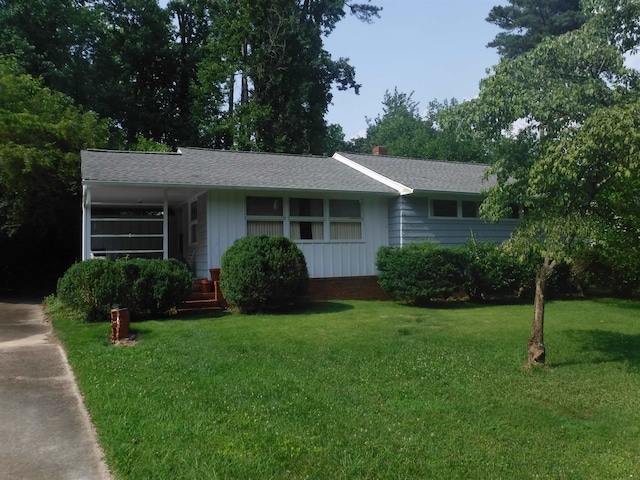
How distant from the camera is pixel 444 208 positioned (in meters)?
15.2

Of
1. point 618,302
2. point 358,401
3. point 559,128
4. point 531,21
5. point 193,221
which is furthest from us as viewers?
point 531,21

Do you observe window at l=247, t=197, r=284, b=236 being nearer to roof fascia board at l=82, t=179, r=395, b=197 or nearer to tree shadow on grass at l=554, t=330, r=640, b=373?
roof fascia board at l=82, t=179, r=395, b=197

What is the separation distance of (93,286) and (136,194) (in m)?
3.91

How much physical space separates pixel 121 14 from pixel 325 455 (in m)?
32.6

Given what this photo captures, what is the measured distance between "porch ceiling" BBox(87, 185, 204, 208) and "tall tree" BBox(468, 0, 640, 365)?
7484mm

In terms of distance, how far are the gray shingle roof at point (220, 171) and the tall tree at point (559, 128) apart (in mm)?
6261

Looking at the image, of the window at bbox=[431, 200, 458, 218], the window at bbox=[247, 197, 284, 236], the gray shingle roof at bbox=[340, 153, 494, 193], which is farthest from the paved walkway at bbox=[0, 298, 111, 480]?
the window at bbox=[431, 200, 458, 218]

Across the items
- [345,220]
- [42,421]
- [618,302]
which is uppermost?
[345,220]

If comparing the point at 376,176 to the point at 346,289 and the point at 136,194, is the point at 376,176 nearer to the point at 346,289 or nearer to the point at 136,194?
the point at 346,289

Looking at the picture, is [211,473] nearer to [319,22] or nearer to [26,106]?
[26,106]

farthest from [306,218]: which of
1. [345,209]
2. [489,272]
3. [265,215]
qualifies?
[489,272]

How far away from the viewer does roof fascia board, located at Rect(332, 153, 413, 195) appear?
562 inches

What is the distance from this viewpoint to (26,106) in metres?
18.4

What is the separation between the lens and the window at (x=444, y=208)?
49.2 feet
